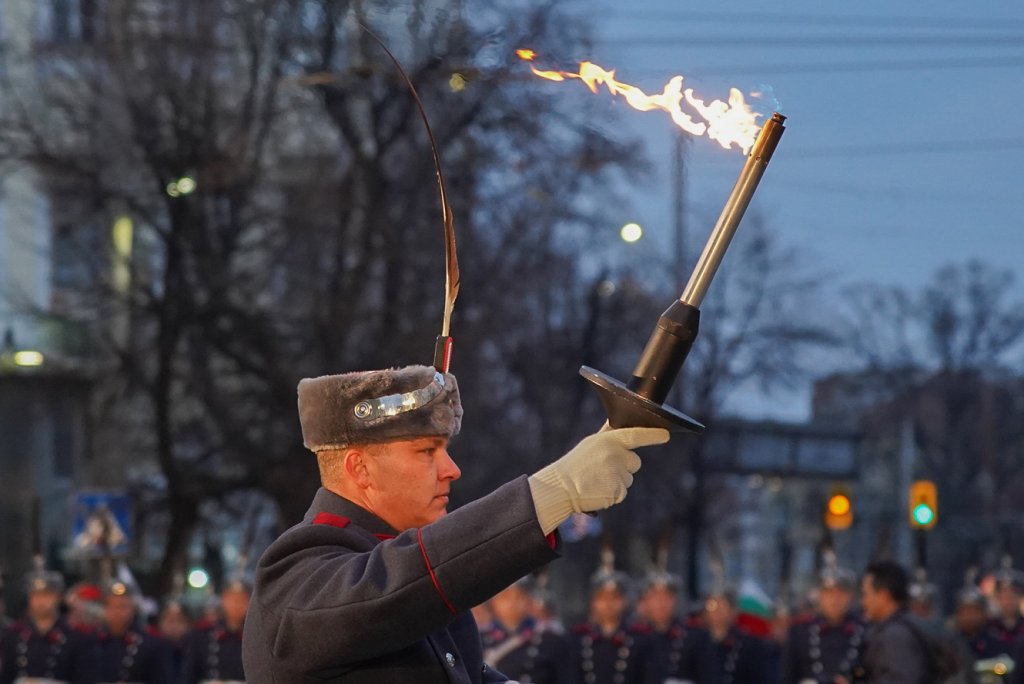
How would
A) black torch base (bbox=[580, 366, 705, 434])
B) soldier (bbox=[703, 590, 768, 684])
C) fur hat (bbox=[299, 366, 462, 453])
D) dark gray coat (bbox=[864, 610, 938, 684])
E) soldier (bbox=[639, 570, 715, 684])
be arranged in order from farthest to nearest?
1. soldier (bbox=[703, 590, 768, 684])
2. soldier (bbox=[639, 570, 715, 684])
3. dark gray coat (bbox=[864, 610, 938, 684])
4. fur hat (bbox=[299, 366, 462, 453])
5. black torch base (bbox=[580, 366, 705, 434])

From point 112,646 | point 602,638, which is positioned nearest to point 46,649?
point 112,646

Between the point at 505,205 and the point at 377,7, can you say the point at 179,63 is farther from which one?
the point at 377,7

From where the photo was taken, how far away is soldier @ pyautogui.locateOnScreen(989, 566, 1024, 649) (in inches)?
631

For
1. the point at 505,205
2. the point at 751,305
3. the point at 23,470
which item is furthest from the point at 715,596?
the point at 751,305

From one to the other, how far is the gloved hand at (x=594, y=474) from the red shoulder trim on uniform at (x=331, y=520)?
70 centimetres

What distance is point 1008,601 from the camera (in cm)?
1680

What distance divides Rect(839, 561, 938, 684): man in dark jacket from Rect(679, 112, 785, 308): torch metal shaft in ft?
27.3

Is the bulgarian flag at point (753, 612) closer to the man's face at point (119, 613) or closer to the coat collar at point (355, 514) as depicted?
the man's face at point (119, 613)

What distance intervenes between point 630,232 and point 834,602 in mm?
12297

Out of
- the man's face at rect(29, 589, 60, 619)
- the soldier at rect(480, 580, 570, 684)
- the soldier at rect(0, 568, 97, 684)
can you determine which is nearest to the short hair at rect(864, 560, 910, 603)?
the soldier at rect(480, 580, 570, 684)

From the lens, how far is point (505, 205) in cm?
2312

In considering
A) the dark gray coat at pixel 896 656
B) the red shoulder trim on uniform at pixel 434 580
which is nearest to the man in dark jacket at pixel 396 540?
the red shoulder trim on uniform at pixel 434 580

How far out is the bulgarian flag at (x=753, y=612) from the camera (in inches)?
683

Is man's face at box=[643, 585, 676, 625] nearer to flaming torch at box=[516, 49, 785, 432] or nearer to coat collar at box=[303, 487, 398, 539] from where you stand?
coat collar at box=[303, 487, 398, 539]
